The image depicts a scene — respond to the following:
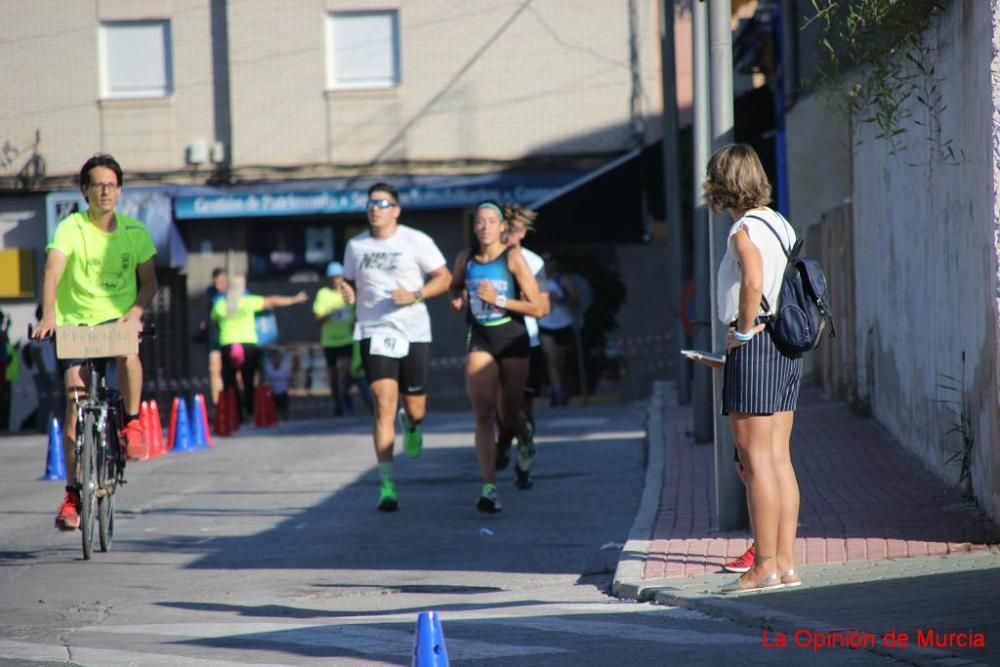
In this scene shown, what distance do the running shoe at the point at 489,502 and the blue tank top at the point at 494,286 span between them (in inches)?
42.0

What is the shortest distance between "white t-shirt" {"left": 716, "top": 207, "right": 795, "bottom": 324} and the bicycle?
12.2 ft

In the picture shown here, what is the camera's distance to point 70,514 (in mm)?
9734

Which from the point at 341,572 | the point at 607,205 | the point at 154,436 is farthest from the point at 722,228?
the point at 607,205

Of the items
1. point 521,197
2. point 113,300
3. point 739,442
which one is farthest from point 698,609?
point 521,197

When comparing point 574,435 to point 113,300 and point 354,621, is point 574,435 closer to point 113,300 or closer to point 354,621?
point 113,300

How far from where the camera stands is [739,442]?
7.35 metres

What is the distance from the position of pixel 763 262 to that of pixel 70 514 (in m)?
4.46

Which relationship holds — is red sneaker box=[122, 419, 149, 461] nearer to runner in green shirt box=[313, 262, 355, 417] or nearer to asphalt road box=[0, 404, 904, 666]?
asphalt road box=[0, 404, 904, 666]

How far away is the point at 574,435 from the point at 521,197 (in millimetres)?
10679

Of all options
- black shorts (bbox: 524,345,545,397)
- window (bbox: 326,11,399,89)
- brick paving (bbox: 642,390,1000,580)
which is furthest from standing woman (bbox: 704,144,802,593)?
window (bbox: 326,11,399,89)

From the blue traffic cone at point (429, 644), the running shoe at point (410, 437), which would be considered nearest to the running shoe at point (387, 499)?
the running shoe at point (410, 437)

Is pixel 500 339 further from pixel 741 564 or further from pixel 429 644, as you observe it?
pixel 429 644

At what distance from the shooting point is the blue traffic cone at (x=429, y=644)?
4.83m

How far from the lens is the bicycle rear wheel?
928 centimetres
